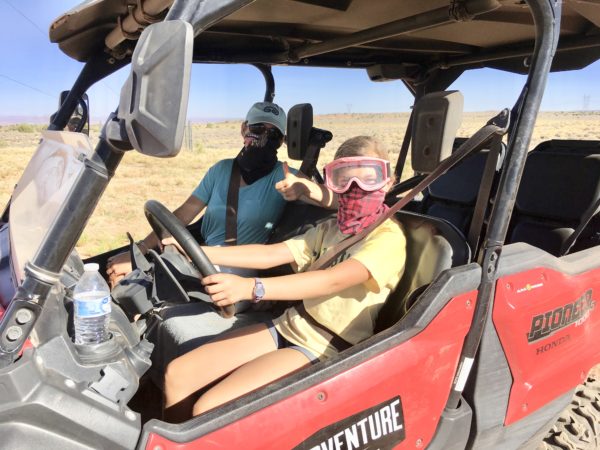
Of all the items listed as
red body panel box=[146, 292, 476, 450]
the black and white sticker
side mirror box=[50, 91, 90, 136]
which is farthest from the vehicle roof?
the black and white sticker

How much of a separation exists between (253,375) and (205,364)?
1.00 feet

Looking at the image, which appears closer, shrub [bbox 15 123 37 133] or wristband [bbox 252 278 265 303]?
wristband [bbox 252 278 265 303]

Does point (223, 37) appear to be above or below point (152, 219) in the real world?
above

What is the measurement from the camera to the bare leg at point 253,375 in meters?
1.79

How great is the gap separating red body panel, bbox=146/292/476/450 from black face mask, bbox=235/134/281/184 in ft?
4.99

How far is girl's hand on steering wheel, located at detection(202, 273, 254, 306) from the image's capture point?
1.77 m

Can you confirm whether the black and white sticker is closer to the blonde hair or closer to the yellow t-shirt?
the yellow t-shirt

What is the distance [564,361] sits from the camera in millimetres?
2262

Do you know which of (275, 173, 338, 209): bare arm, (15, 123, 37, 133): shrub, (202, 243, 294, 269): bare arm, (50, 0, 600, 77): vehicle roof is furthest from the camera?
(15, 123, 37, 133): shrub

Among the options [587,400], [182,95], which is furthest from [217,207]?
[587,400]

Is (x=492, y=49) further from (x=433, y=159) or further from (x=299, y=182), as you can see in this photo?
(x=433, y=159)

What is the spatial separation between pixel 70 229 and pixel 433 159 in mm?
1109

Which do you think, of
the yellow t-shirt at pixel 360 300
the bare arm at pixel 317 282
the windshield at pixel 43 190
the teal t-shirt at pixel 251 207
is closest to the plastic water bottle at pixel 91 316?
the windshield at pixel 43 190

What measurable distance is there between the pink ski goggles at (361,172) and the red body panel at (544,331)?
0.55 metres
